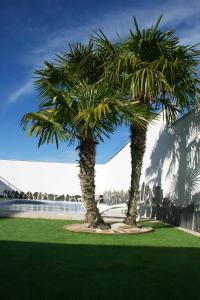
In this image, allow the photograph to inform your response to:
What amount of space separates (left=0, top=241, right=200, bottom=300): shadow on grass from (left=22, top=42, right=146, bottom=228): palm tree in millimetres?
3131

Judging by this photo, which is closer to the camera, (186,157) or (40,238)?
(40,238)

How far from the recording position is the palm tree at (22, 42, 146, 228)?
32.7ft

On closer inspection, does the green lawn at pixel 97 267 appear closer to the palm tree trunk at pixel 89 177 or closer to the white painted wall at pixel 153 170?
the palm tree trunk at pixel 89 177

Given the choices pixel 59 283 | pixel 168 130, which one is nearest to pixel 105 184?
pixel 168 130

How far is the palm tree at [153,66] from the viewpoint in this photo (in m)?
10.0

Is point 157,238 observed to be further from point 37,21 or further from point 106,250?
point 37,21

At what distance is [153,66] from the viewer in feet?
33.2

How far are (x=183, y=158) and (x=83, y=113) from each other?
517 centimetres

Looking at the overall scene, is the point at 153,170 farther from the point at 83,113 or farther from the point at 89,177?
the point at 83,113

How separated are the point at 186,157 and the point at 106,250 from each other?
649 centimetres

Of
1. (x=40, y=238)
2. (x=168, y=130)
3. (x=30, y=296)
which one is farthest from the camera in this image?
(x=168, y=130)

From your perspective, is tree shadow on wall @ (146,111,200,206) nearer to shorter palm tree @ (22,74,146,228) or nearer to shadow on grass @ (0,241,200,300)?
shorter palm tree @ (22,74,146,228)

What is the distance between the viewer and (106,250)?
24.6 ft

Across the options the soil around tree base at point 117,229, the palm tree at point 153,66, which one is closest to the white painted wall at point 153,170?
the palm tree at point 153,66
